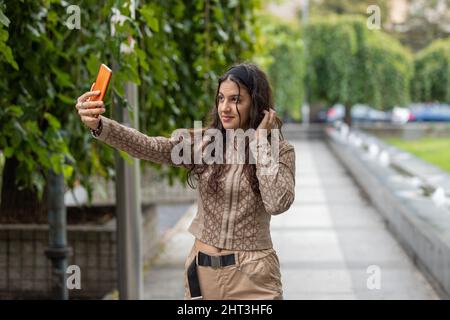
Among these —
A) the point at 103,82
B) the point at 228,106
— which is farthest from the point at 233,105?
the point at 103,82

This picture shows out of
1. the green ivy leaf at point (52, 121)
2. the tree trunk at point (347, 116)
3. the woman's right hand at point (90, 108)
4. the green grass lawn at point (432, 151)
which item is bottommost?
the woman's right hand at point (90, 108)

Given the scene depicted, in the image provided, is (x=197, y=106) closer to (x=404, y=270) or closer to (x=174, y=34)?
(x=174, y=34)

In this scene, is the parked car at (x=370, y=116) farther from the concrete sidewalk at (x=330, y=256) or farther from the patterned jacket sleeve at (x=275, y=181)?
the patterned jacket sleeve at (x=275, y=181)

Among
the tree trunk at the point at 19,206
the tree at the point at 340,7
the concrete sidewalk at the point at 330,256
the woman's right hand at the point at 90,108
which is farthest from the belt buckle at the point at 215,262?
the tree at the point at 340,7

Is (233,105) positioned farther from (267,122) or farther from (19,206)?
(19,206)

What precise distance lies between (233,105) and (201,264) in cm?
51

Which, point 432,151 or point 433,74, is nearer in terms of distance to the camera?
point 432,151

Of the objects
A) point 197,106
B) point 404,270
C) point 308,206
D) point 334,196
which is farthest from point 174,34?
point 334,196

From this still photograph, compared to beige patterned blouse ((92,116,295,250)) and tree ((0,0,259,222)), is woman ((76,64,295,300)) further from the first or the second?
tree ((0,0,259,222))

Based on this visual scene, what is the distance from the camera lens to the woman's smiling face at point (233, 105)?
265 cm

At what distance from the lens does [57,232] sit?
5.73 metres

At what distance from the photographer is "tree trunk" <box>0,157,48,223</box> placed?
7090 mm

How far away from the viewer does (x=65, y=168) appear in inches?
190

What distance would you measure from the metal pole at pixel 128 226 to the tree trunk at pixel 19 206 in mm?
2063
